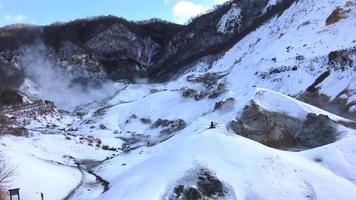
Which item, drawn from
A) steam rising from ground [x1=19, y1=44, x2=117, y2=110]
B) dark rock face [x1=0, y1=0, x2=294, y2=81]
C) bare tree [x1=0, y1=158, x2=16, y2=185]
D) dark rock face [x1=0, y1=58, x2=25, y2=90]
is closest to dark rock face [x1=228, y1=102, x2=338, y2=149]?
bare tree [x1=0, y1=158, x2=16, y2=185]

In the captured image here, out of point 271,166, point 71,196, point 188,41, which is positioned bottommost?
point 71,196

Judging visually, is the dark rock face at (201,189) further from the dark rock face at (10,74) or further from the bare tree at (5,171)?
the dark rock face at (10,74)

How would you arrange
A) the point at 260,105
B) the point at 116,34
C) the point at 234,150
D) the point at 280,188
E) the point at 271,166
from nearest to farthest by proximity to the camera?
the point at 280,188
the point at 271,166
the point at 234,150
the point at 260,105
the point at 116,34

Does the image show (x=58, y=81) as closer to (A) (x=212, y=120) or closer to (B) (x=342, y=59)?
(B) (x=342, y=59)

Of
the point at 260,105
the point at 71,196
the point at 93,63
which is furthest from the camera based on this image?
the point at 93,63

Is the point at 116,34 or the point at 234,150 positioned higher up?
the point at 116,34

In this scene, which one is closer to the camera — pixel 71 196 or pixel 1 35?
pixel 71 196

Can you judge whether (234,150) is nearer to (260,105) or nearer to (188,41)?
(260,105)

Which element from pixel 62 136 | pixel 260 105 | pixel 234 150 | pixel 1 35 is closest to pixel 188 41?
pixel 1 35

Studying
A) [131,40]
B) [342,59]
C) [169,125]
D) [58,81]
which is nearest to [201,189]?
[342,59]
